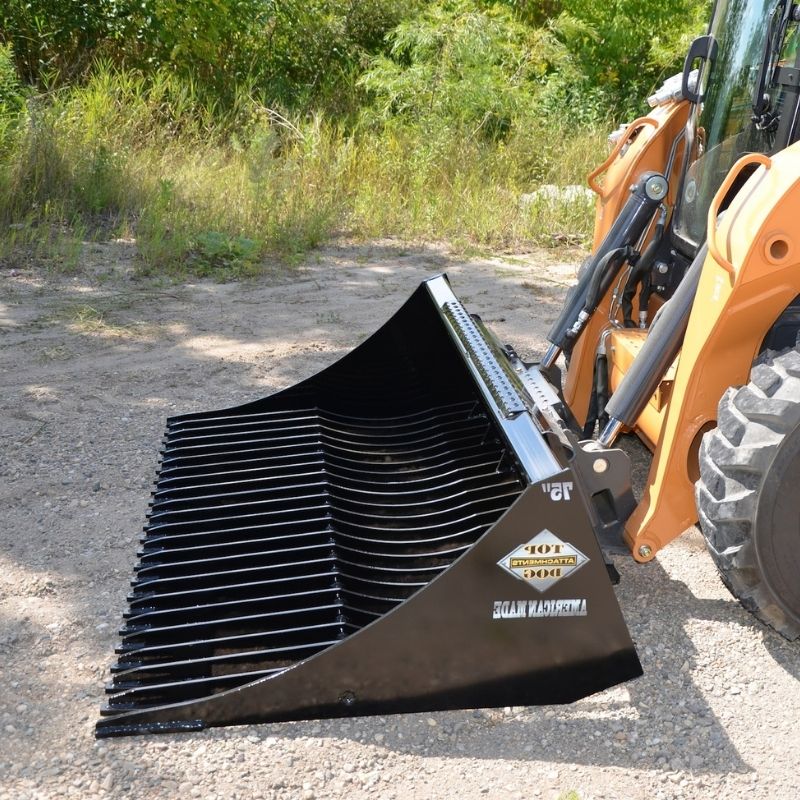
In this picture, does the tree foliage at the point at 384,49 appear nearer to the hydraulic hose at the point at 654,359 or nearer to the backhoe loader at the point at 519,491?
the backhoe loader at the point at 519,491

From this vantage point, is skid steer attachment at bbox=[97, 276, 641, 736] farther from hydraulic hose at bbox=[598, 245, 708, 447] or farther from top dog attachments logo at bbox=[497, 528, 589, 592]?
hydraulic hose at bbox=[598, 245, 708, 447]

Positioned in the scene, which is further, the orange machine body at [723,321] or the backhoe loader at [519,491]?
the orange machine body at [723,321]

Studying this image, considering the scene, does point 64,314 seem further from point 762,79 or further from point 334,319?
point 762,79

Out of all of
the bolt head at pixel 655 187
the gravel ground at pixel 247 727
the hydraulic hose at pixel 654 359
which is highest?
the bolt head at pixel 655 187

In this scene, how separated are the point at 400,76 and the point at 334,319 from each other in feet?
15.2

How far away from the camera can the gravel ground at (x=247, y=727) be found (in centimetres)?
243

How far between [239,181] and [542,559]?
19.0ft

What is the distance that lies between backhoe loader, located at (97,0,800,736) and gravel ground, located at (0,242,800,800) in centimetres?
8

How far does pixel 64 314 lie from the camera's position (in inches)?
225

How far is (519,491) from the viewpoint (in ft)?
9.64

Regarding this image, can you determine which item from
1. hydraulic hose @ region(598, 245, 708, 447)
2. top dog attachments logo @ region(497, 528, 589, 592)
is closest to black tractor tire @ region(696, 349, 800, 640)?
hydraulic hose @ region(598, 245, 708, 447)

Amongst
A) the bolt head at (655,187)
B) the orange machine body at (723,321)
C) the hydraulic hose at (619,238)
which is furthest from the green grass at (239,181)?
the orange machine body at (723,321)

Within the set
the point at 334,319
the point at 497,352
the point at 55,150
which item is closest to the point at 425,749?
the point at 497,352

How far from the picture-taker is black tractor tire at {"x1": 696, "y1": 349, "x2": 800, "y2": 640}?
103 inches
